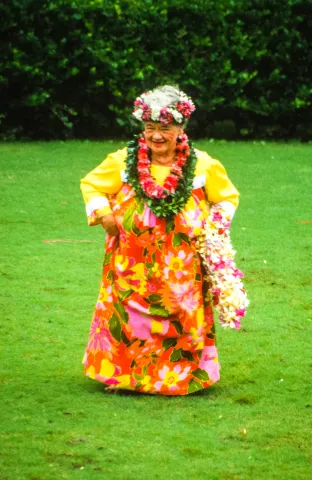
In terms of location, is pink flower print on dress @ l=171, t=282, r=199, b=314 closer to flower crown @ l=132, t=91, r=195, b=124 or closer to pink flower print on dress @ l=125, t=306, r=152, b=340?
pink flower print on dress @ l=125, t=306, r=152, b=340

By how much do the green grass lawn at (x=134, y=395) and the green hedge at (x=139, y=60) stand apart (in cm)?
221

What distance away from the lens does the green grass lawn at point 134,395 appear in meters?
5.24

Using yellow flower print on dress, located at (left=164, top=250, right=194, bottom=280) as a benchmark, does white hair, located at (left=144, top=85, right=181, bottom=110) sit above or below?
above

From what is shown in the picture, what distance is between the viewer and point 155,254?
6.07m

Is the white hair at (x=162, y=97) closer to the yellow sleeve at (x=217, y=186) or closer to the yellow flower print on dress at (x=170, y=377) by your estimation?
the yellow sleeve at (x=217, y=186)

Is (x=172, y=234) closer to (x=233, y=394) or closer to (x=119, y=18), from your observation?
(x=233, y=394)

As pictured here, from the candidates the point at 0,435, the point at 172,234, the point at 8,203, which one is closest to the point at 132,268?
the point at 172,234

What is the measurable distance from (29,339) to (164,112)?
6.21 ft

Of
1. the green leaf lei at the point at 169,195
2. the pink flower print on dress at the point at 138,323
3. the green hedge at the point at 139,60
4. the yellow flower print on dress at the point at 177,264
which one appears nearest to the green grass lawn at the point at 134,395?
the pink flower print on dress at the point at 138,323

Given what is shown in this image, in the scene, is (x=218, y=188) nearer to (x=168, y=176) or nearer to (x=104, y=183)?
(x=168, y=176)

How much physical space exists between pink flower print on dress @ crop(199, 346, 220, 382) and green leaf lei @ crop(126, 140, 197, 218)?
2.52 feet

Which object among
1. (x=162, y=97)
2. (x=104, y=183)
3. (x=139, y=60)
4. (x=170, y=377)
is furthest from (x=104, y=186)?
(x=139, y=60)

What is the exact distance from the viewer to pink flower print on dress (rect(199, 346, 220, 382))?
6.20 m

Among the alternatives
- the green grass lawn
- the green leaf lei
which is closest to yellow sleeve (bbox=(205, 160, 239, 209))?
the green leaf lei
